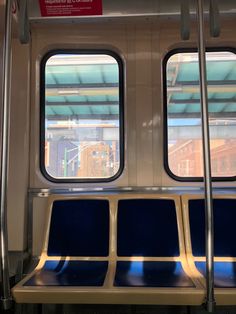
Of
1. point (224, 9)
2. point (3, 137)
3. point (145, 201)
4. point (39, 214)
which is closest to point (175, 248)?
point (145, 201)

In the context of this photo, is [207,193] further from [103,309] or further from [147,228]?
[103,309]

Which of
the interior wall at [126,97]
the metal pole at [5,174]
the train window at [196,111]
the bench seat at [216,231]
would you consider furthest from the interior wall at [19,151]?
the bench seat at [216,231]

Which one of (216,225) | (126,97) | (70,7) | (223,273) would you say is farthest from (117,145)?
(223,273)

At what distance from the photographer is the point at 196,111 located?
282 centimetres

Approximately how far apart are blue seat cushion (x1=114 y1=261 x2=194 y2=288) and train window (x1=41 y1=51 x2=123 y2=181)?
78cm

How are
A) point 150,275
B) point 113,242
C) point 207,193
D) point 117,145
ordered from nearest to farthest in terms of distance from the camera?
point 207,193 < point 150,275 < point 113,242 < point 117,145

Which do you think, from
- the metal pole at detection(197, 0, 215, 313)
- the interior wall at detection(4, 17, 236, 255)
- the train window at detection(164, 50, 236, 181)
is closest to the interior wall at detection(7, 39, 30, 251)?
the interior wall at detection(4, 17, 236, 255)

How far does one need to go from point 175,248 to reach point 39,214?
1042mm

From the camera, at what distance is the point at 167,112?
9.10 ft

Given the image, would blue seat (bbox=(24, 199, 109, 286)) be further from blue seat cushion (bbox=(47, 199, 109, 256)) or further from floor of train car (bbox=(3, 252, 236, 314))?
floor of train car (bbox=(3, 252, 236, 314))

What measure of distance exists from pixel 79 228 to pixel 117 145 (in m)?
0.72

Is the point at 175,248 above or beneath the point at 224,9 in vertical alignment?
beneath

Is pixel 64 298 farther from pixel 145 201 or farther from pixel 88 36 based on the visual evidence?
pixel 88 36

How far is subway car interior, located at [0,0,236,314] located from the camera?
2395 millimetres
